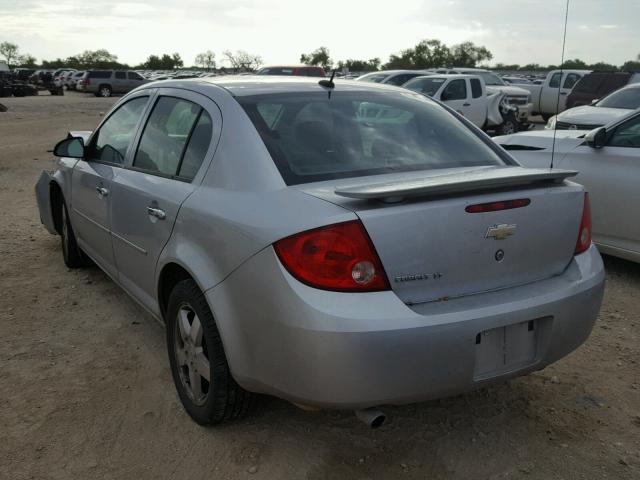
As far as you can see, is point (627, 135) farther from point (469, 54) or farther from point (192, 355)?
point (469, 54)

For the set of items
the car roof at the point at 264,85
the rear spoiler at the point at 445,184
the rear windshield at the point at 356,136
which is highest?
the car roof at the point at 264,85

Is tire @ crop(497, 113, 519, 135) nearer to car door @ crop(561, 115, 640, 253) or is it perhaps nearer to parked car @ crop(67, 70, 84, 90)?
car door @ crop(561, 115, 640, 253)

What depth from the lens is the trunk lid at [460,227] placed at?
7.47 feet

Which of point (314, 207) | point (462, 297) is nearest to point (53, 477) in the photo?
point (314, 207)

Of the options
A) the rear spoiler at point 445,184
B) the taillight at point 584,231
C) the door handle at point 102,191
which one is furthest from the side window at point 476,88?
the rear spoiler at point 445,184

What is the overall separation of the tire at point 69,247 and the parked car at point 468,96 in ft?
37.4

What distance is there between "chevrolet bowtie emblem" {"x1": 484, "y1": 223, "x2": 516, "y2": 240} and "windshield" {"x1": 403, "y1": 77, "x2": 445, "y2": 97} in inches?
527

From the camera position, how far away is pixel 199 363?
284 centimetres

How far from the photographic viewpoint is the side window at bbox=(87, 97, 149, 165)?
12.7 feet

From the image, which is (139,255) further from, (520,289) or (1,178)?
(1,178)

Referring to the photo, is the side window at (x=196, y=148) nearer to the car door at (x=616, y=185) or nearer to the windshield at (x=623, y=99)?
the car door at (x=616, y=185)

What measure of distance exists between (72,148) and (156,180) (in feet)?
4.85

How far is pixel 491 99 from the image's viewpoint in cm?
1605

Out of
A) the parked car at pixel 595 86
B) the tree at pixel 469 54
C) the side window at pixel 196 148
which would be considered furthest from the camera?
the tree at pixel 469 54
